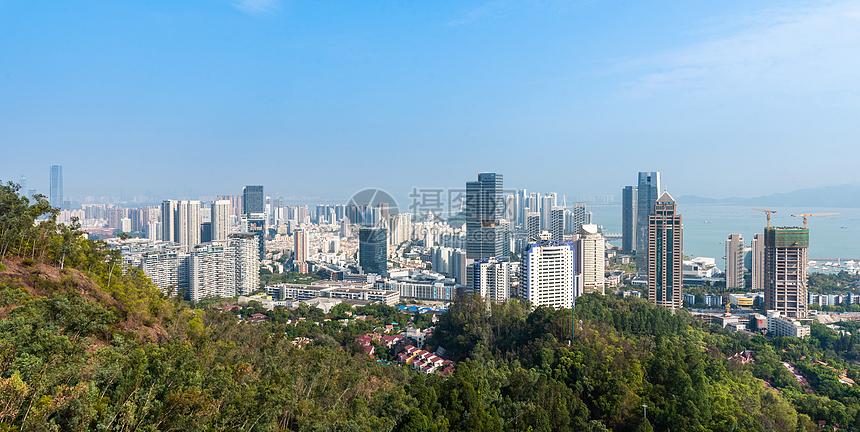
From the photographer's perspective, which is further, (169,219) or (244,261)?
(169,219)

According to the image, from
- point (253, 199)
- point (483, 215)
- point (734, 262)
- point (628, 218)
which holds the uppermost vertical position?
point (253, 199)

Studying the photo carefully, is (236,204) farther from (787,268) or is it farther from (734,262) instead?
(787,268)

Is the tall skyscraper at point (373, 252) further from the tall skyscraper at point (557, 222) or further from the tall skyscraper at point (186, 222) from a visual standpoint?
the tall skyscraper at point (557, 222)

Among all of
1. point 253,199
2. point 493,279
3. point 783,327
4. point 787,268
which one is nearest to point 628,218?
point 787,268

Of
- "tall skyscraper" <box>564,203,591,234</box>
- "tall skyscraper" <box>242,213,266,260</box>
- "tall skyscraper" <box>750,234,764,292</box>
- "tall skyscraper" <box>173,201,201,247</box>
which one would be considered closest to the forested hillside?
"tall skyscraper" <box>750,234,764,292</box>

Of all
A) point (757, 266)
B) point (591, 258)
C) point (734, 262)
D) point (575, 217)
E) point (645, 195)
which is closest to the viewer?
point (591, 258)

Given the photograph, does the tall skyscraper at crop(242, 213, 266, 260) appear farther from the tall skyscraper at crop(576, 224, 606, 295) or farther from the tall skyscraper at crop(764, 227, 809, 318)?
the tall skyscraper at crop(764, 227, 809, 318)

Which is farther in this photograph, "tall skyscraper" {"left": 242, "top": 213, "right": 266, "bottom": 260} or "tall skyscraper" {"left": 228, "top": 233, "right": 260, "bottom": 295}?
"tall skyscraper" {"left": 242, "top": 213, "right": 266, "bottom": 260}
